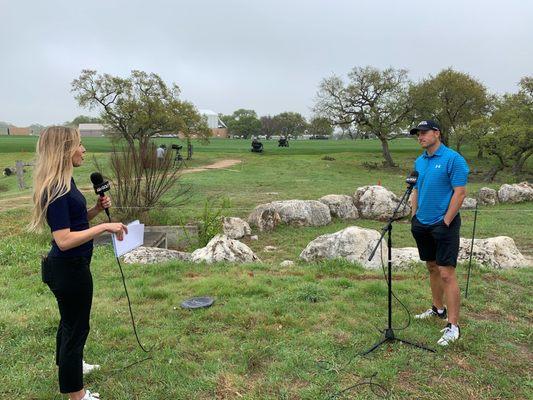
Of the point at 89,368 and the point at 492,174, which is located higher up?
the point at 89,368

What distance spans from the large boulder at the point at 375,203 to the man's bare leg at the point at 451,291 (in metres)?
8.93

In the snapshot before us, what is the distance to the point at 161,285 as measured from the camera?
17.6ft

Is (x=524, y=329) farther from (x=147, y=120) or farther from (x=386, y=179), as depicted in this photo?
(x=147, y=120)

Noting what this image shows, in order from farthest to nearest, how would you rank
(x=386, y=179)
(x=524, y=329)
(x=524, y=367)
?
(x=386, y=179) → (x=524, y=329) → (x=524, y=367)

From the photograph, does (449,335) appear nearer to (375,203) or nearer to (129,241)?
(129,241)

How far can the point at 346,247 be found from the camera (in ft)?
23.6

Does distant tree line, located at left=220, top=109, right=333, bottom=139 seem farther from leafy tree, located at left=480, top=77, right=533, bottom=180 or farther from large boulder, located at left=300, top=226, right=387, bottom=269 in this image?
large boulder, located at left=300, top=226, right=387, bottom=269

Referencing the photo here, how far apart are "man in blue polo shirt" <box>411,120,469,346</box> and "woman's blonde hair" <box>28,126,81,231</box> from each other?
2863 mm

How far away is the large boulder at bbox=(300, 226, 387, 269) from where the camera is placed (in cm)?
707

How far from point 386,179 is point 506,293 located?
19.5 meters

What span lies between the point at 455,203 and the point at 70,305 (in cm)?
301

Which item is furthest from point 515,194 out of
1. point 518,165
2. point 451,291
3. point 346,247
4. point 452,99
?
point 452,99

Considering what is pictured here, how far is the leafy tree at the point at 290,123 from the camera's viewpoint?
9250cm

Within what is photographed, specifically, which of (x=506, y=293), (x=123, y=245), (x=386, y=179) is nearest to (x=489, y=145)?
(x=386, y=179)
